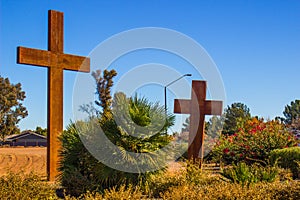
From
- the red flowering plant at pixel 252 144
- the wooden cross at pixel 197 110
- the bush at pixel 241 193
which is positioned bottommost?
the bush at pixel 241 193

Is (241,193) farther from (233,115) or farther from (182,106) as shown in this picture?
(233,115)

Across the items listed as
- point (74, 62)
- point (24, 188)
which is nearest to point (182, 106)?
point (74, 62)

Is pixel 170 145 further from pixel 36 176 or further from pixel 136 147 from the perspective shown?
pixel 36 176

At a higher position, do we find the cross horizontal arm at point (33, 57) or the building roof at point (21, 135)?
the cross horizontal arm at point (33, 57)

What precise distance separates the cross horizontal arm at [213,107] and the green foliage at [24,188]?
5.46 meters

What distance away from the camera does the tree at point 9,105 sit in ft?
194

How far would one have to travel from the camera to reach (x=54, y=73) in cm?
1189

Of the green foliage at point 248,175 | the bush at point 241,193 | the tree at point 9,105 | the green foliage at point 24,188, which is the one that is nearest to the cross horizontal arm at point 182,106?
the green foliage at point 248,175

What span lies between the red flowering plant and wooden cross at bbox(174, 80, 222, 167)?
5.06 m

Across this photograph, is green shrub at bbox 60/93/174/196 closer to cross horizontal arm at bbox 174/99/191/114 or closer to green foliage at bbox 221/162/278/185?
green foliage at bbox 221/162/278/185

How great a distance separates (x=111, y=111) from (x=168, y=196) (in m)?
3.26

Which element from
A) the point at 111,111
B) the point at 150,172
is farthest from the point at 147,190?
the point at 111,111

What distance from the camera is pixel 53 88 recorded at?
1182 cm

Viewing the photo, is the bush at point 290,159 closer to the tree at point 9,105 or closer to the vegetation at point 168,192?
the vegetation at point 168,192
